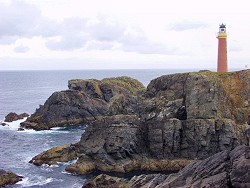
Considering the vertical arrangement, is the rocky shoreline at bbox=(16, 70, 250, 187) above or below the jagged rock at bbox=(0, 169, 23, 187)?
above

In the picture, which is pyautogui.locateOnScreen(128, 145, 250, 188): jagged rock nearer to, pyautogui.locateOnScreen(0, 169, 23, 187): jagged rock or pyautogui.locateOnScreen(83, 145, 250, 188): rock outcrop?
pyautogui.locateOnScreen(83, 145, 250, 188): rock outcrop

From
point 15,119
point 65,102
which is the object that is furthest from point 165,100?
point 15,119

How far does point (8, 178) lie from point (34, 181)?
374cm

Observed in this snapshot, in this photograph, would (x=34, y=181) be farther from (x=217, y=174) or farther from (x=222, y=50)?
(x=222, y=50)

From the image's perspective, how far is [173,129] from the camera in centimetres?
6500

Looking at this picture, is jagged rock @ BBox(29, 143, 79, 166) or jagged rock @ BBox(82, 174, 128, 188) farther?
jagged rock @ BBox(29, 143, 79, 166)

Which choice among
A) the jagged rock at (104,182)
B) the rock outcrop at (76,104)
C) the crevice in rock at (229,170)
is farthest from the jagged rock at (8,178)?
the rock outcrop at (76,104)

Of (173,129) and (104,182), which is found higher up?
(173,129)

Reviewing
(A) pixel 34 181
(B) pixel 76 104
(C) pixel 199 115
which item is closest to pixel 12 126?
(B) pixel 76 104

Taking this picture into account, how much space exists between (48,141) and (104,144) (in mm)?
21365

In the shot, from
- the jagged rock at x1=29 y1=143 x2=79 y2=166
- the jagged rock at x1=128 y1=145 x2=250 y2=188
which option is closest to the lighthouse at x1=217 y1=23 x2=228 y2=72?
the jagged rock at x1=29 y1=143 x2=79 y2=166

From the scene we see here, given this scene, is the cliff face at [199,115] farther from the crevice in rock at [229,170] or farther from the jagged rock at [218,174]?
the crevice in rock at [229,170]

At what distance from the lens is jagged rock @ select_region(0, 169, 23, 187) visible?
181ft

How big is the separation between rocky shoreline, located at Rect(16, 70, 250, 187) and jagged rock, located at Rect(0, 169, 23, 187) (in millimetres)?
8612
